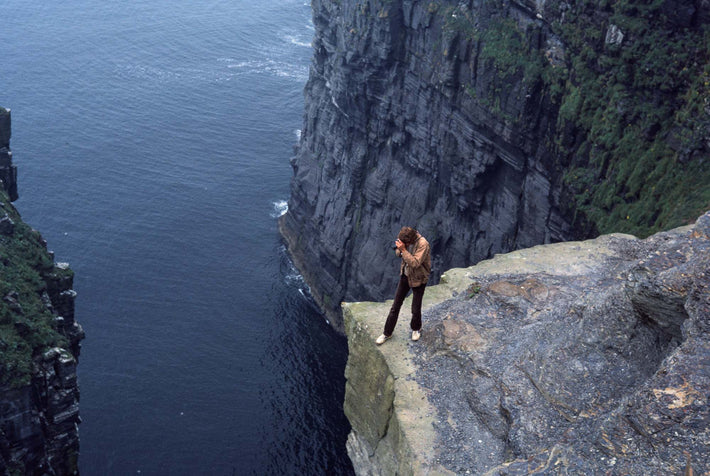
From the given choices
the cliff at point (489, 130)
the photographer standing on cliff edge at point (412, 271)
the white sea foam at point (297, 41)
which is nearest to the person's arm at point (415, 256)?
the photographer standing on cliff edge at point (412, 271)

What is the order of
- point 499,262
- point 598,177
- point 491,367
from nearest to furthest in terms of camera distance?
point 491,367, point 499,262, point 598,177

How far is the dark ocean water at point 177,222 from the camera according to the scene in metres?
67.1

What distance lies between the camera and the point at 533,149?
56.8 metres

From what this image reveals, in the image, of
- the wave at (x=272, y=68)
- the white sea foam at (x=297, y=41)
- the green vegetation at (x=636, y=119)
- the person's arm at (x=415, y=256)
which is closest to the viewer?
the person's arm at (x=415, y=256)

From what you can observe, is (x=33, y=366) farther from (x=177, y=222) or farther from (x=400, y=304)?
(x=177, y=222)

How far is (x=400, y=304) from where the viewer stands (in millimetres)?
24094

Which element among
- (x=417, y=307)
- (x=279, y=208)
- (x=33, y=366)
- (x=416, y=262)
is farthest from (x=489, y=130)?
(x=279, y=208)

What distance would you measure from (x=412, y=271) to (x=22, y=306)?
3307cm

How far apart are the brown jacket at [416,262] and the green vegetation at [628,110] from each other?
72.0ft

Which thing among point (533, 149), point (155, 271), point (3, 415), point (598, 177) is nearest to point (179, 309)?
point (155, 271)

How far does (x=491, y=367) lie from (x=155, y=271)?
232ft

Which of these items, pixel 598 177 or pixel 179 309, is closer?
pixel 598 177

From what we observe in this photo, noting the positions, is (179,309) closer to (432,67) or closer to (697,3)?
(432,67)

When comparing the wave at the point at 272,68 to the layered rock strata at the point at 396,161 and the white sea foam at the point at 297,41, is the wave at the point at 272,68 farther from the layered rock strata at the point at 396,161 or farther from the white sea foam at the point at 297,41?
the layered rock strata at the point at 396,161
